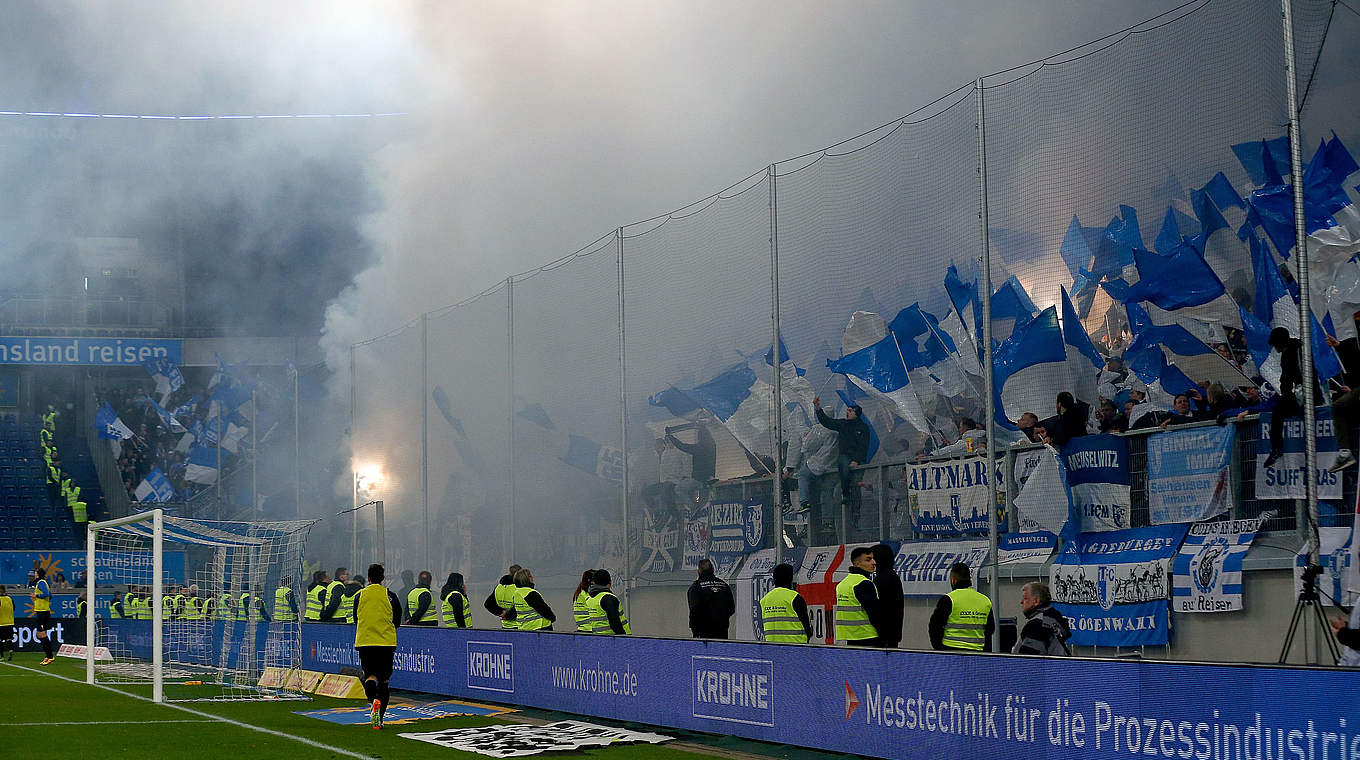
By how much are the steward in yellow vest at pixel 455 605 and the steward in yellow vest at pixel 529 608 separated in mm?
1042

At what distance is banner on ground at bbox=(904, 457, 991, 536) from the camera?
12906 millimetres

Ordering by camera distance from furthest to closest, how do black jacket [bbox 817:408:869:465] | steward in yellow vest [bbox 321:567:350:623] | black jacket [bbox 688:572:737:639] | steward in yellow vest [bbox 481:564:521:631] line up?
1. steward in yellow vest [bbox 321:567:350:623]
2. steward in yellow vest [bbox 481:564:521:631]
3. black jacket [bbox 817:408:869:465]
4. black jacket [bbox 688:572:737:639]

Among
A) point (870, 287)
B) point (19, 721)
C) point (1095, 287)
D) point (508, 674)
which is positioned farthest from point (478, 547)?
point (1095, 287)

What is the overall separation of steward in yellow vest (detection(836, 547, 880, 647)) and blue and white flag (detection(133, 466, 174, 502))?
99.4 feet

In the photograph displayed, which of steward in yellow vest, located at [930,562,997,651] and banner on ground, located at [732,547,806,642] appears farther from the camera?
banner on ground, located at [732,547,806,642]

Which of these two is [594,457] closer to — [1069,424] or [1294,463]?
[1069,424]

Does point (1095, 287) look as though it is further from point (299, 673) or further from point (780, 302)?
point (299, 673)

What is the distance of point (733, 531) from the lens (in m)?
16.1

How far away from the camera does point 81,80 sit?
41.3 metres

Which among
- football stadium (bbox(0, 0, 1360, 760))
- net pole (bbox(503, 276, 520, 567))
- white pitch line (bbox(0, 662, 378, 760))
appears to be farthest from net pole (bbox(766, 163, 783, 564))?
net pole (bbox(503, 276, 520, 567))

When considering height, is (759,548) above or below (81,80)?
below

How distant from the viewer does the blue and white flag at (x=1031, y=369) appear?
12.3m

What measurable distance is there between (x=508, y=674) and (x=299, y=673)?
467 centimetres

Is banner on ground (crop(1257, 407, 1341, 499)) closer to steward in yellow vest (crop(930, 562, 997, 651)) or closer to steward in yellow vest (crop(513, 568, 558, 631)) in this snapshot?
steward in yellow vest (crop(930, 562, 997, 651))
